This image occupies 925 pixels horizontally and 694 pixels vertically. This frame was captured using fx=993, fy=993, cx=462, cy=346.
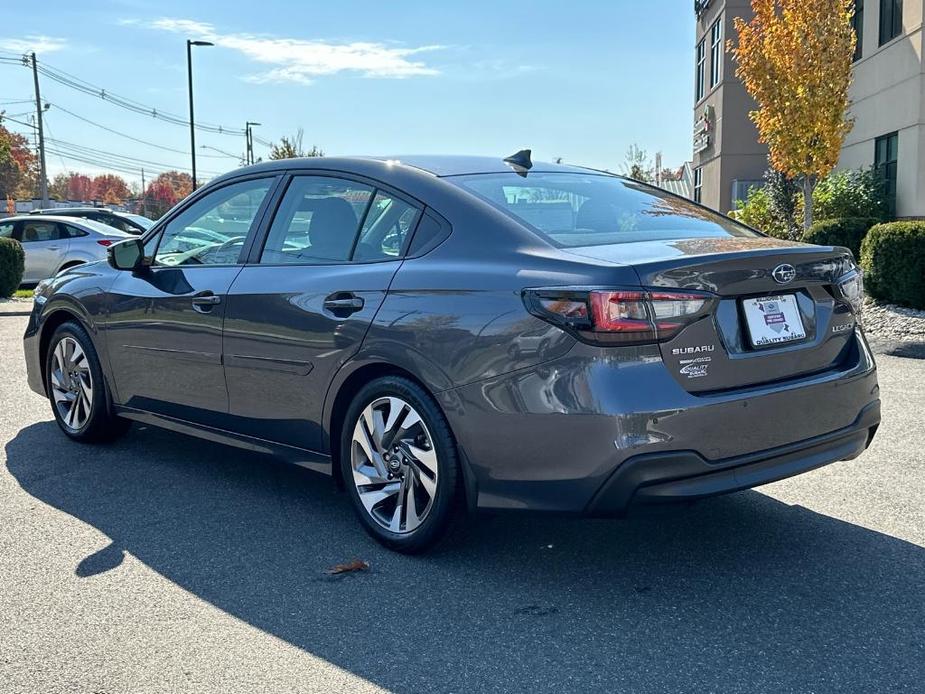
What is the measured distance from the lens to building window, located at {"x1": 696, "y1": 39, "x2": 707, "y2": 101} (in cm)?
3559

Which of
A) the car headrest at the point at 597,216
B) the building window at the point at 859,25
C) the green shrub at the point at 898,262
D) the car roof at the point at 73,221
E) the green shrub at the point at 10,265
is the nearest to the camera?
the car headrest at the point at 597,216

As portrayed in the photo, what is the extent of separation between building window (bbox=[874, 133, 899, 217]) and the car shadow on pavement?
50.9ft

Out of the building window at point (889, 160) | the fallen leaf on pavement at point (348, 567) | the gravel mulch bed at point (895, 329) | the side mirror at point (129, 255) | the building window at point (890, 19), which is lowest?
the fallen leaf on pavement at point (348, 567)

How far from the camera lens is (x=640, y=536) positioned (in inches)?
172

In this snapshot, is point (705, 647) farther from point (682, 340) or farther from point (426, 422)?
point (426, 422)

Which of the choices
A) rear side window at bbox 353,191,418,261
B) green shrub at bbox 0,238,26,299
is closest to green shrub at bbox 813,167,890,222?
green shrub at bbox 0,238,26,299

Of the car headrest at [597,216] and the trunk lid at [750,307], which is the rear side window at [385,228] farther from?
the trunk lid at [750,307]

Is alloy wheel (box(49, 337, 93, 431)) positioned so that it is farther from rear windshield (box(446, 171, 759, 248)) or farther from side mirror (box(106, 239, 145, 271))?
rear windshield (box(446, 171, 759, 248))

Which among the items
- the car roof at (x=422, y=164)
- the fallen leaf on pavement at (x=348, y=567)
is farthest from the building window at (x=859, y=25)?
the fallen leaf on pavement at (x=348, y=567)

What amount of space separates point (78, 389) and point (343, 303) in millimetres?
2615

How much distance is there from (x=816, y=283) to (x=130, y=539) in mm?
3103

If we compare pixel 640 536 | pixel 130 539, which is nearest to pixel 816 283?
pixel 640 536

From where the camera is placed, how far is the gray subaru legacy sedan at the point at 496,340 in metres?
3.44

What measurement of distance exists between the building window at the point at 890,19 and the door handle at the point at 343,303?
55.8ft
